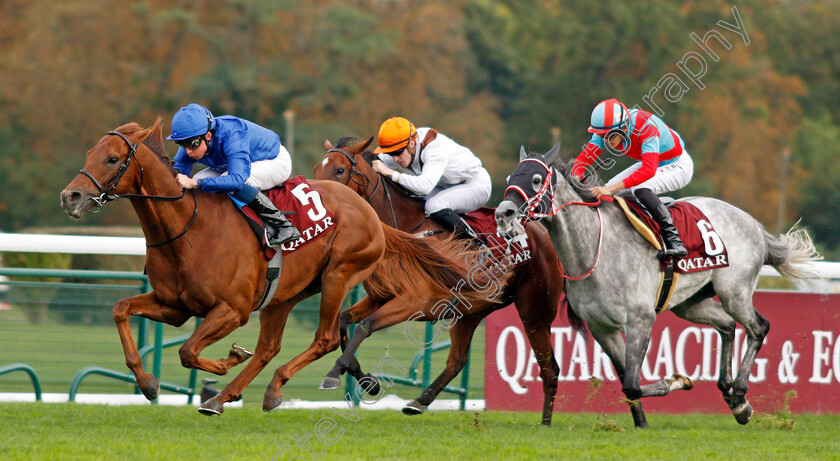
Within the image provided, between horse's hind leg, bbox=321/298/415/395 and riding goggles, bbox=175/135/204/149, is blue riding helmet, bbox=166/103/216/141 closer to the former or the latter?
riding goggles, bbox=175/135/204/149

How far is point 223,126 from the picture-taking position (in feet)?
18.8

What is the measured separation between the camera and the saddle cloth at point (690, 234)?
20.9 feet

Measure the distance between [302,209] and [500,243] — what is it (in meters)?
1.43

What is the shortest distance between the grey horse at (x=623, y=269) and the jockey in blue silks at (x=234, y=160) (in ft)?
4.22

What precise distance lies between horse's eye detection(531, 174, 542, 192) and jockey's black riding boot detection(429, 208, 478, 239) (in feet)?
3.40

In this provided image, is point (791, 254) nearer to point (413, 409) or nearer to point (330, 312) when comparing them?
point (413, 409)

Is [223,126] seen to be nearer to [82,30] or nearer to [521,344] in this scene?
[521,344]

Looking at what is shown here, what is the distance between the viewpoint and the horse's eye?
5754 mm

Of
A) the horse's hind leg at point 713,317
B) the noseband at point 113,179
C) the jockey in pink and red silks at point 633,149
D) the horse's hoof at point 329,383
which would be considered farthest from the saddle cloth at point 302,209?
the horse's hind leg at point 713,317

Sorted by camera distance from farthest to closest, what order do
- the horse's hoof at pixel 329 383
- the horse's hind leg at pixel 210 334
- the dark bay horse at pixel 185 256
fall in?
the horse's hoof at pixel 329 383
the horse's hind leg at pixel 210 334
the dark bay horse at pixel 185 256

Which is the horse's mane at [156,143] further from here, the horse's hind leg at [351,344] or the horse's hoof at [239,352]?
the horse's hind leg at [351,344]

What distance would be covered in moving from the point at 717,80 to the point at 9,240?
1303 inches

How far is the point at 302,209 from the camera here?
19.5 ft

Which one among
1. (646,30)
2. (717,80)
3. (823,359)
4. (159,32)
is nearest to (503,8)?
(646,30)
